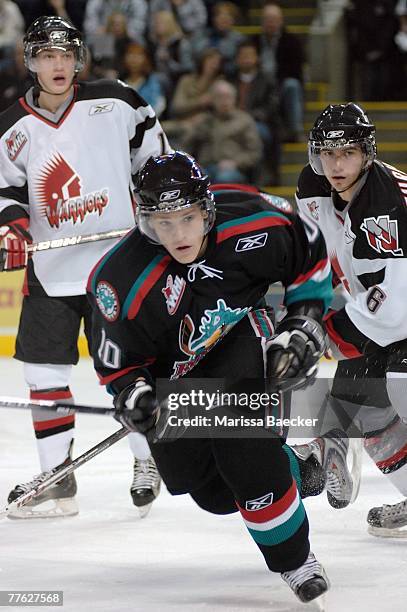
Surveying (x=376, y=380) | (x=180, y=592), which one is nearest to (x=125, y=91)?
(x=376, y=380)

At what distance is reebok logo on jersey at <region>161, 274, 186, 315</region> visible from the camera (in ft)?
7.32

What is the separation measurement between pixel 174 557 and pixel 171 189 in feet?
2.88

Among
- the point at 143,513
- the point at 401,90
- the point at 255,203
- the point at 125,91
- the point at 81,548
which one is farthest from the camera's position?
the point at 401,90

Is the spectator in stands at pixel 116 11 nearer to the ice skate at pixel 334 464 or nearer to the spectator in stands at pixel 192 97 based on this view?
the spectator in stands at pixel 192 97

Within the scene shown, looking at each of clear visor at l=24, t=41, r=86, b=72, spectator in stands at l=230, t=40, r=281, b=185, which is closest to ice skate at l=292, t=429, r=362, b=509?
clear visor at l=24, t=41, r=86, b=72

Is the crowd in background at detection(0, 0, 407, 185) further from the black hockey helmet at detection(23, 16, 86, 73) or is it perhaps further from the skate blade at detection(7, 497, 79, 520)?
the skate blade at detection(7, 497, 79, 520)

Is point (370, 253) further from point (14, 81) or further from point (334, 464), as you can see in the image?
point (14, 81)

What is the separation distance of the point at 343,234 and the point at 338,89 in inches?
166

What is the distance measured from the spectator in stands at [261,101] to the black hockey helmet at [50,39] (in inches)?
121

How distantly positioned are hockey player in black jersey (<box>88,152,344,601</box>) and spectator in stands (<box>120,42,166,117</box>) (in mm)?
4022

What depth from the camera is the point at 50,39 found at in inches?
122

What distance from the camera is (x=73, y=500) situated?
3.08m

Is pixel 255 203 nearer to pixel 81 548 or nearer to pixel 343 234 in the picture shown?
pixel 343 234

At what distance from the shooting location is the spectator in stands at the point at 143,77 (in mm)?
6270
